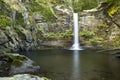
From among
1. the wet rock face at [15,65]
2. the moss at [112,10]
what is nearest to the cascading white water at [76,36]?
the moss at [112,10]

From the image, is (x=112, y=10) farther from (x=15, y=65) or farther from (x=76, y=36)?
(x=15, y=65)

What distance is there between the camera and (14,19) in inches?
2950

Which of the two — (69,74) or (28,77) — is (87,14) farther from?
(28,77)

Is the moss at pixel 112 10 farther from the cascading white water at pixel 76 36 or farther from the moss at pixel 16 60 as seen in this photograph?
the moss at pixel 16 60

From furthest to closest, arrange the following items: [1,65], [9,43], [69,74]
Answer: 1. [9,43]
2. [1,65]
3. [69,74]

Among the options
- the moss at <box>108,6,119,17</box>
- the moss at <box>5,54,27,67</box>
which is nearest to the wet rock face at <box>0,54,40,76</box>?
the moss at <box>5,54,27,67</box>

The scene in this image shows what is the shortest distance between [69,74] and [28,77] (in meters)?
12.4

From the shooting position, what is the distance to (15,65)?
35.6 meters

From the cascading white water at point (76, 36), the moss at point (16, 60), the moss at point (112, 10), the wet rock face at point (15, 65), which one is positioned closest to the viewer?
the wet rock face at point (15, 65)

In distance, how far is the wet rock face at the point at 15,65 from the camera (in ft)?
113

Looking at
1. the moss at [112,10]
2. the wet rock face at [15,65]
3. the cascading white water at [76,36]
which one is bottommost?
the wet rock face at [15,65]

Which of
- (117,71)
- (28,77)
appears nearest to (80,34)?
(117,71)

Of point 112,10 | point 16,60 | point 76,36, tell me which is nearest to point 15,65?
point 16,60

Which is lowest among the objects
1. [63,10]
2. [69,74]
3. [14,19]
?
[69,74]
